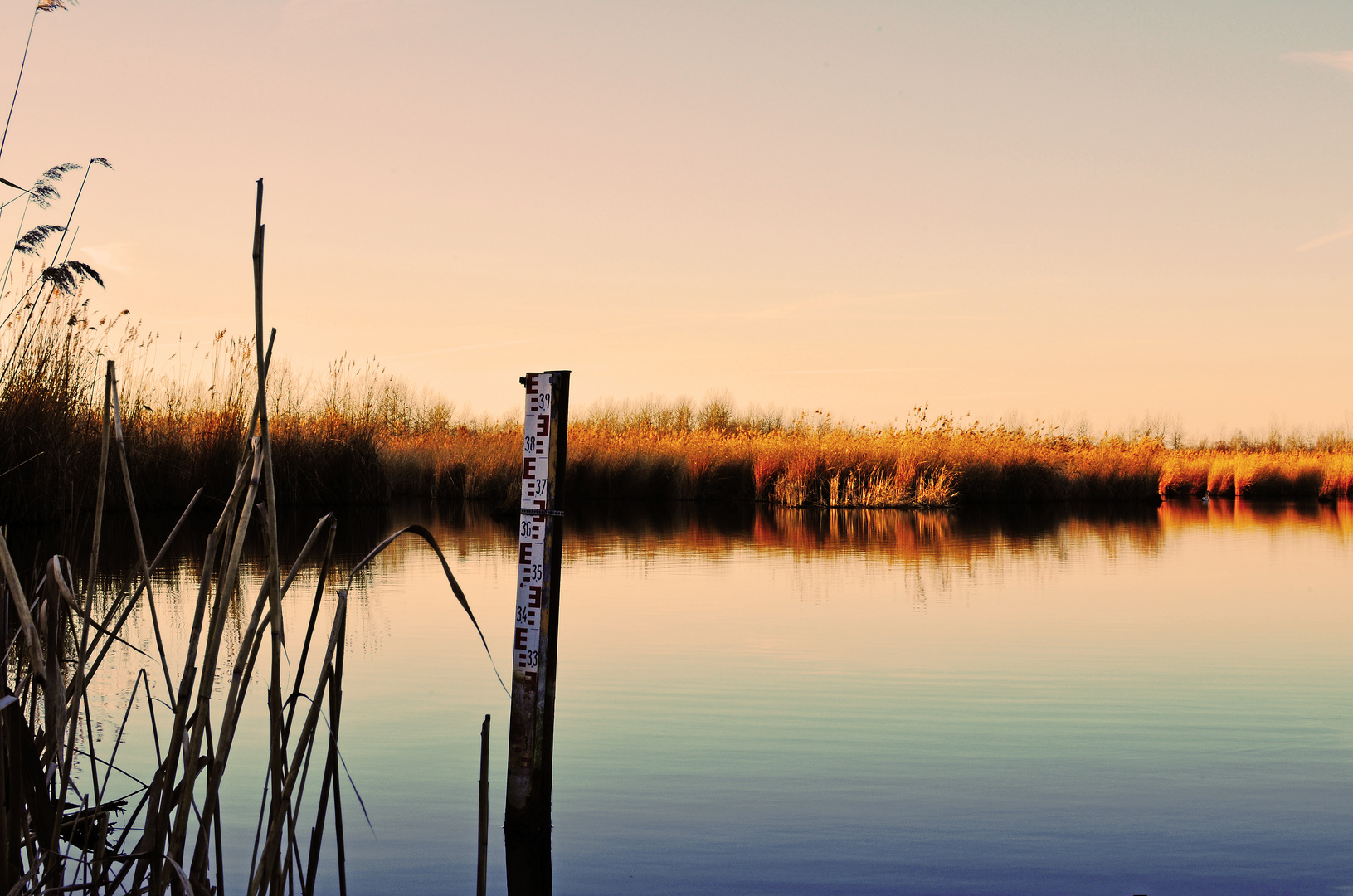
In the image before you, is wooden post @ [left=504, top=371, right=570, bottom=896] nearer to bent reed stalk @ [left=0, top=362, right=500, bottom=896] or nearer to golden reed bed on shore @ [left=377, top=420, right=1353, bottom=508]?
bent reed stalk @ [left=0, top=362, right=500, bottom=896]

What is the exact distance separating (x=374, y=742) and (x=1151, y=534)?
12251 mm

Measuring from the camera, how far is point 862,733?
13.4 feet

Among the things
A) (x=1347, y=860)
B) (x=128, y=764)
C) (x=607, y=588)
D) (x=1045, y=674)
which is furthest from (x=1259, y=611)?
(x=128, y=764)

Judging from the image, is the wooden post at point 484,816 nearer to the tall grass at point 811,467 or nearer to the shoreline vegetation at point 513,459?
the shoreline vegetation at point 513,459

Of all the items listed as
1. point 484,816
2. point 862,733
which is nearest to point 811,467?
point 862,733

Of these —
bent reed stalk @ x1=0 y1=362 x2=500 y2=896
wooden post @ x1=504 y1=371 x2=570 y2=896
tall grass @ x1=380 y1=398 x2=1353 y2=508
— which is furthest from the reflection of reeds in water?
bent reed stalk @ x1=0 y1=362 x2=500 y2=896

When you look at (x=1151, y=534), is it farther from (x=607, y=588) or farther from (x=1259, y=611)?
(x=607, y=588)

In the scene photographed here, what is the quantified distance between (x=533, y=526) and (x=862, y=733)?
1693 millimetres

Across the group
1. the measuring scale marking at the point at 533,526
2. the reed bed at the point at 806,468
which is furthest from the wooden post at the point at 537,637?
the reed bed at the point at 806,468

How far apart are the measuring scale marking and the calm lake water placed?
19.9 inches

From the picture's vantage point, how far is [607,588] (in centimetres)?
797

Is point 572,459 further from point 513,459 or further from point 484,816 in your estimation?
point 484,816

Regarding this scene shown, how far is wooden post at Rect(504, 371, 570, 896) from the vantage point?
2977mm

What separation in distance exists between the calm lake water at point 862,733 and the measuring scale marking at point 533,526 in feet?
1.66
